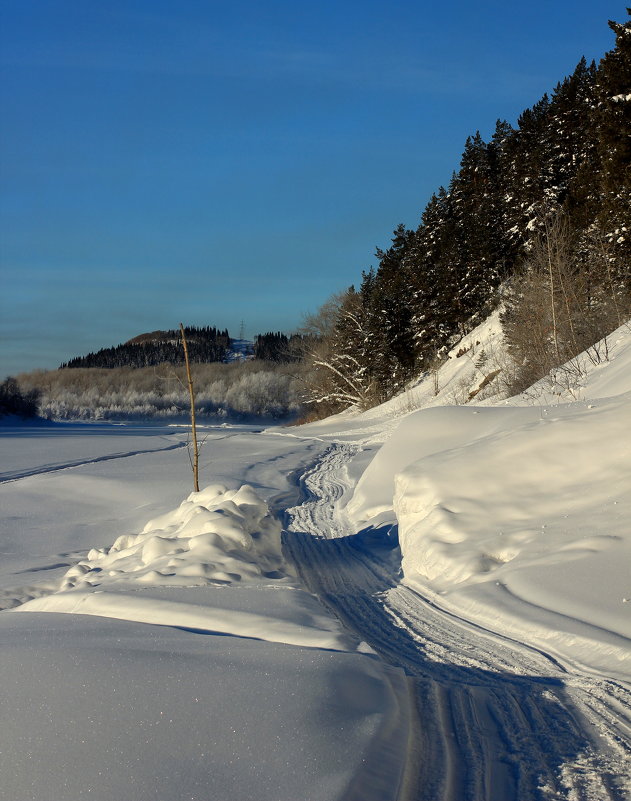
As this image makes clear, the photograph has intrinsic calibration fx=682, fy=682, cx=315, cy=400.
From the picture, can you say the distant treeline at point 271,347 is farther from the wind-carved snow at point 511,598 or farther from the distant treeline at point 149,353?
the wind-carved snow at point 511,598

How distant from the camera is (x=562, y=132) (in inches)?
1300

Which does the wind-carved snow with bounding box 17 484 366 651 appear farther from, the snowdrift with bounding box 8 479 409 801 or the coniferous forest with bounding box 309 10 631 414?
the coniferous forest with bounding box 309 10 631 414

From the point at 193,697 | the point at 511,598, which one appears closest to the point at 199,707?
the point at 193,697

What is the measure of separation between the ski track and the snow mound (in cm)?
91

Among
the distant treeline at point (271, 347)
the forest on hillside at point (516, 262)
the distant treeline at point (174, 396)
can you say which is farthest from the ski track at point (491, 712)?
the distant treeline at point (271, 347)

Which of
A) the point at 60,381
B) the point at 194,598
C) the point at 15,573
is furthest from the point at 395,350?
the point at 60,381

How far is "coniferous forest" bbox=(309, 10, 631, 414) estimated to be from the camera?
71.2 ft

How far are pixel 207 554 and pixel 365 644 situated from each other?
2.70 metres

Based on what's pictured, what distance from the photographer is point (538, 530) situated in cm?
565

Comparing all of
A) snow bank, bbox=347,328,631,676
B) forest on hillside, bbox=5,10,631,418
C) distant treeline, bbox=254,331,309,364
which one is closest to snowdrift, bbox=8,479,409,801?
snow bank, bbox=347,328,631,676

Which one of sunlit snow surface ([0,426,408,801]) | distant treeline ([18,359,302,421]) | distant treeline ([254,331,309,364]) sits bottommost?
sunlit snow surface ([0,426,408,801])

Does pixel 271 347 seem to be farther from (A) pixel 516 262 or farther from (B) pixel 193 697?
(B) pixel 193 697

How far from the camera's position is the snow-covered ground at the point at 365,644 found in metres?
2.18

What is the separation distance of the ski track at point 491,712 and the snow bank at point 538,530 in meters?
0.24
